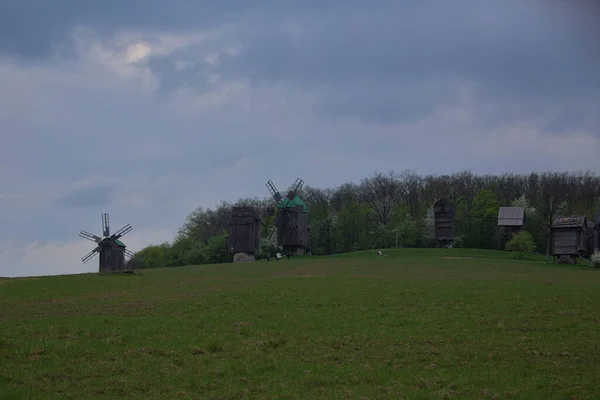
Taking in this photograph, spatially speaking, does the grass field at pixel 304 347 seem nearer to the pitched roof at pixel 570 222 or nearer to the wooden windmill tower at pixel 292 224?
the pitched roof at pixel 570 222

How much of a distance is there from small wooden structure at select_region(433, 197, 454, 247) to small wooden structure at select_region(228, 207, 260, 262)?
30.1m

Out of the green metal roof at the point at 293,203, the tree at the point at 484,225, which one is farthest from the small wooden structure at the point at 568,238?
the green metal roof at the point at 293,203

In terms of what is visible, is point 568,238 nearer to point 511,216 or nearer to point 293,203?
point 511,216

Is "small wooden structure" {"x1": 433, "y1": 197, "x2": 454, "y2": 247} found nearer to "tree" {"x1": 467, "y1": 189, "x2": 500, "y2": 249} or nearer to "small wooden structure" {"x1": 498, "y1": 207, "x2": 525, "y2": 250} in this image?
"small wooden structure" {"x1": 498, "y1": 207, "x2": 525, "y2": 250}

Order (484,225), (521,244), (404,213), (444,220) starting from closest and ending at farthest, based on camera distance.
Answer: (521,244) → (444,220) → (484,225) → (404,213)

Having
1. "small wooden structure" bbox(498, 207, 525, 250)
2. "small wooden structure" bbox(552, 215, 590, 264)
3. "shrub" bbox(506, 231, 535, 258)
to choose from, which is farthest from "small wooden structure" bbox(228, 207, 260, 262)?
"small wooden structure" bbox(552, 215, 590, 264)

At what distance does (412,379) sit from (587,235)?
7111cm

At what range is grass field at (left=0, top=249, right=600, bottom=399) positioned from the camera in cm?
1366

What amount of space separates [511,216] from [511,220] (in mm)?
732

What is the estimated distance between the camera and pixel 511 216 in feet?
316

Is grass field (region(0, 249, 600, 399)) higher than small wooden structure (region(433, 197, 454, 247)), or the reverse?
small wooden structure (region(433, 197, 454, 247))

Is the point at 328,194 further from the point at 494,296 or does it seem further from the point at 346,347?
the point at 346,347

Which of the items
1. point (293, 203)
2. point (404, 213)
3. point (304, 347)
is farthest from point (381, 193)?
point (304, 347)

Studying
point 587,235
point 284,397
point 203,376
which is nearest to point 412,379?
point 284,397
